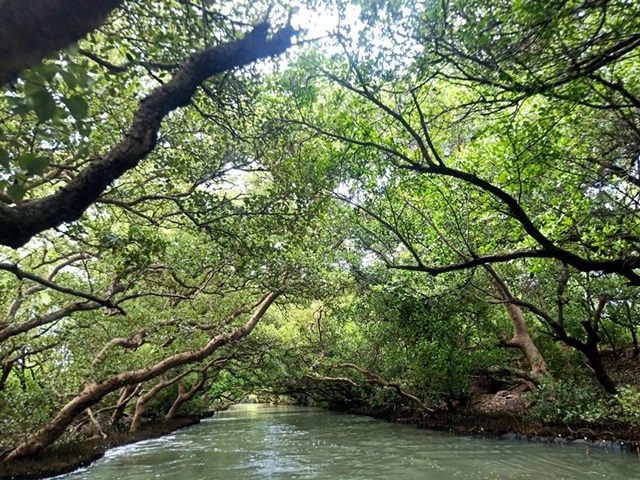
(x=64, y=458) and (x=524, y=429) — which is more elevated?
(x=524, y=429)

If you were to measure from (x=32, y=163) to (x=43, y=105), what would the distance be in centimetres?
20

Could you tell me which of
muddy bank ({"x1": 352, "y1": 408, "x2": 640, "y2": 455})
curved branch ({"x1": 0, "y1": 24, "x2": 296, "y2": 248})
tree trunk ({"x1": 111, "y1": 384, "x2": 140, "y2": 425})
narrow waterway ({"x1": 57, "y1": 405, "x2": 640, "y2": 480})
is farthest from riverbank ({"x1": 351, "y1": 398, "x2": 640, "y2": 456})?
curved branch ({"x1": 0, "y1": 24, "x2": 296, "y2": 248})

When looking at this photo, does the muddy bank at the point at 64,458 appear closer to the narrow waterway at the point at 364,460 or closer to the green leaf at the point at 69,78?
the narrow waterway at the point at 364,460

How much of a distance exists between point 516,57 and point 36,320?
10076 millimetres

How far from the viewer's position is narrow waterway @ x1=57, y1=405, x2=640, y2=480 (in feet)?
33.5

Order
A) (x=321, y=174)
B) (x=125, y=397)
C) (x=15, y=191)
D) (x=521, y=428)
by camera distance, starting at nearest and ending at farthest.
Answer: (x=15, y=191) < (x=321, y=174) < (x=521, y=428) < (x=125, y=397)

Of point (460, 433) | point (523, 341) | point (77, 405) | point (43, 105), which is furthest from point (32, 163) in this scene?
point (460, 433)

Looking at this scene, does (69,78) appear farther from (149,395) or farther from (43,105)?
(149,395)

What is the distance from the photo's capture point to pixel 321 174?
7098 mm

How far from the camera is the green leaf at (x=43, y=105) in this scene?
1389 millimetres

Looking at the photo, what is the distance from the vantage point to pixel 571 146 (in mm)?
7449

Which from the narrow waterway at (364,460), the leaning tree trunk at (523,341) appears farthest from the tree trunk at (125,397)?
the leaning tree trunk at (523,341)

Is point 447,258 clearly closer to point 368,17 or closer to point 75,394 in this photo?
point 368,17

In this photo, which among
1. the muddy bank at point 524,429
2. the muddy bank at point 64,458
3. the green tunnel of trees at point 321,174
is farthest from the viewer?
the muddy bank at point 524,429
